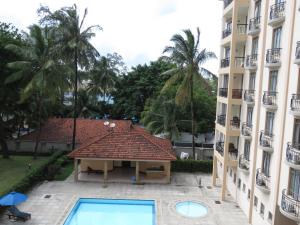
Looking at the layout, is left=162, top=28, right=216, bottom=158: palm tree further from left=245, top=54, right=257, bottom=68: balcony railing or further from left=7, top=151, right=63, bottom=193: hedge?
left=7, top=151, right=63, bottom=193: hedge

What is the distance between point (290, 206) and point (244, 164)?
25.1ft

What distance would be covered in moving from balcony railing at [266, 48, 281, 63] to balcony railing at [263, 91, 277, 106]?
5.38 feet

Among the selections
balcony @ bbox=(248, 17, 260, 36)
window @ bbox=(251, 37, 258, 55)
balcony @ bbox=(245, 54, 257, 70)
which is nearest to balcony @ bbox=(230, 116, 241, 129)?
balcony @ bbox=(245, 54, 257, 70)

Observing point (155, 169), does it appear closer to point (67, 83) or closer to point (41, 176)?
point (41, 176)

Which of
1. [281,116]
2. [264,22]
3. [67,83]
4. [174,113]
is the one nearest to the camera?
[281,116]

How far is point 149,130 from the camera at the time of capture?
3734 cm

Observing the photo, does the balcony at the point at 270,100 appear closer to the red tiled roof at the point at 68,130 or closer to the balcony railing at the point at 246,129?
the balcony railing at the point at 246,129

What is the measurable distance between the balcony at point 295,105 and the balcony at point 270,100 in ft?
7.59

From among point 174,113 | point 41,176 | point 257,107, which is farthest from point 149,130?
point 257,107

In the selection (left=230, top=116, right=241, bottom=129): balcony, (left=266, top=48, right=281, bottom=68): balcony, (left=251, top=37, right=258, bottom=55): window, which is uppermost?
(left=251, top=37, right=258, bottom=55): window

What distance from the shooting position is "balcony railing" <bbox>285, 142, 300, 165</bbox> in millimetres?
Result: 14570

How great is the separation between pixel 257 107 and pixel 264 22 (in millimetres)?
4877

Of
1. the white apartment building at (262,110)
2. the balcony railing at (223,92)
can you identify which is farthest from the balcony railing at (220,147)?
the balcony railing at (223,92)

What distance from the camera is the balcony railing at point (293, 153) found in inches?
574
